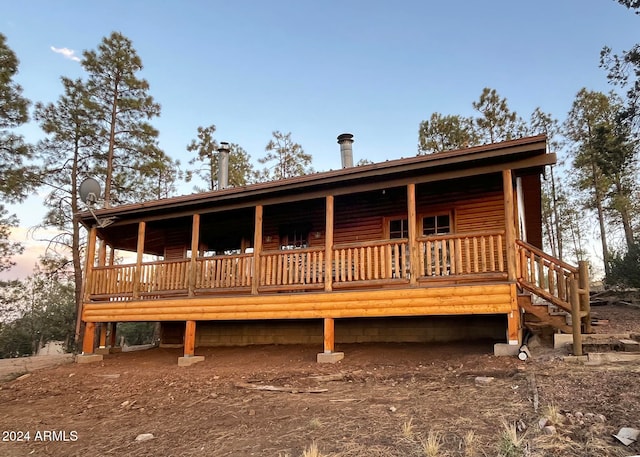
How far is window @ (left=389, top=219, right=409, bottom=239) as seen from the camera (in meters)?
11.3

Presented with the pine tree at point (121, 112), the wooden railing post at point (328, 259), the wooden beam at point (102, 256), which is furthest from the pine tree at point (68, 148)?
the wooden railing post at point (328, 259)

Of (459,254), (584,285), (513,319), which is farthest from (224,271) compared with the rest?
(584,285)

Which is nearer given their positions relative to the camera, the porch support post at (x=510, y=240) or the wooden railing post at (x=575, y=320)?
the wooden railing post at (x=575, y=320)

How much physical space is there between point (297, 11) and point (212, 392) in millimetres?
16160

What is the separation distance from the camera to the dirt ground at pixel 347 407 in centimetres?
420

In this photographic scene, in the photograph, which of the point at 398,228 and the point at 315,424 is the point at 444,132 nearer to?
the point at 398,228

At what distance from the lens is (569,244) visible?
A: 39.6m

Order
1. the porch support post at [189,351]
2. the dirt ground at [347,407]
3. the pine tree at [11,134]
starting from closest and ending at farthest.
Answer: the dirt ground at [347,407] < the porch support post at [189,351] < the pine tree at [11,134]

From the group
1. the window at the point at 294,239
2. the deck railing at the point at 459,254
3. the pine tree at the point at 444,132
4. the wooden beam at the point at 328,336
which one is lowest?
the wooden beam at the point at 328,336

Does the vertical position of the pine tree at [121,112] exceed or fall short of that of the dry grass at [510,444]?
it exceeds it

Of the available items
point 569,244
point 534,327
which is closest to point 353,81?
point 534,327

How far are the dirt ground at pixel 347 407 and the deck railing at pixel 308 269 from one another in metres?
1.52

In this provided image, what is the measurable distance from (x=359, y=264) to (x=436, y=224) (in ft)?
6.91

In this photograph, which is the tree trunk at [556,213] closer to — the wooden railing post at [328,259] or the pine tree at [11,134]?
the wooden railing post at [328,259]
